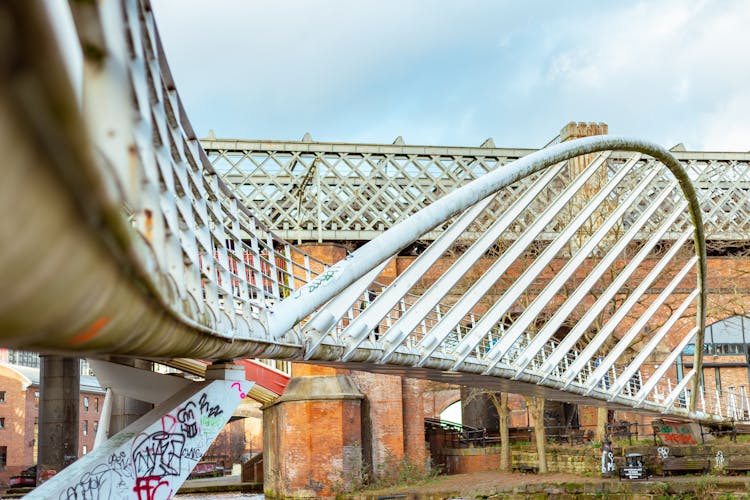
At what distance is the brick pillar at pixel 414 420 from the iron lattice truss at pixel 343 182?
5115 millimetres

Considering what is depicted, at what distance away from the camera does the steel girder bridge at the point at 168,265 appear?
4.85ft

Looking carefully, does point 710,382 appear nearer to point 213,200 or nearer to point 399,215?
point 399,215

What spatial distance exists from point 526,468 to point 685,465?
17.7 ft

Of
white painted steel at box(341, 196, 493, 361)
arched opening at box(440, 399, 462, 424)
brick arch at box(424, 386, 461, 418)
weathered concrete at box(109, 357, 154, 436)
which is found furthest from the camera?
arched opening at box(440, 399, 462, 424)

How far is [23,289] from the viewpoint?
5.81 ft

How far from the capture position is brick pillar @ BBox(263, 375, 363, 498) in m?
25.1

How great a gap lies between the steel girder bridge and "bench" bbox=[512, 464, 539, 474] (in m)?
4.30

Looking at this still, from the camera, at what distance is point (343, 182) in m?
29.0

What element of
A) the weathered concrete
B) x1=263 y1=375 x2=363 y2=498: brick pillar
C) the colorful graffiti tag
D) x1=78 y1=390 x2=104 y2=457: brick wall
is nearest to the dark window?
x1=263 y1=375 x2=363 y2=498: brick pillar

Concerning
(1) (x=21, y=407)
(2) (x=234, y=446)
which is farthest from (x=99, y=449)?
(2) (x=234, y=446)

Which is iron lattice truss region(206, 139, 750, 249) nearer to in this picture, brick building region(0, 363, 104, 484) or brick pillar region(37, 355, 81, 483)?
brick pillar region(37, 355, 81, 483)

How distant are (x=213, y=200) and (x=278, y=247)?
58.1 ft

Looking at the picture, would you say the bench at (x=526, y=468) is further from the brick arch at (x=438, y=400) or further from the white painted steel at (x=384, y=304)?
the white painted steel at (x=384, y=304)

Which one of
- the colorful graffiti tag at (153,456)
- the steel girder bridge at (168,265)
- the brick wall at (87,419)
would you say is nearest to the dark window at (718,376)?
the steel girder bridge at (168,265)
